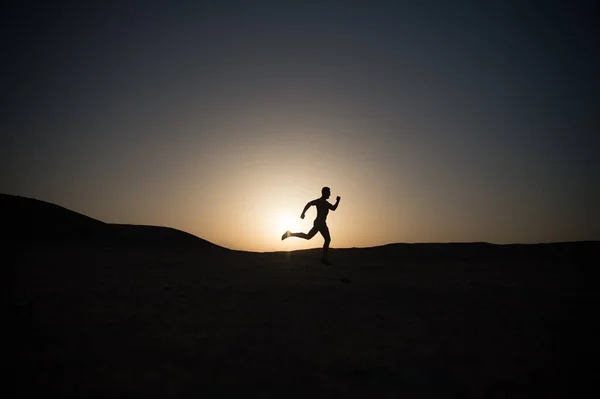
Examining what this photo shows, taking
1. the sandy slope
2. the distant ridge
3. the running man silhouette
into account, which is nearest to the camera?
the sandy slope

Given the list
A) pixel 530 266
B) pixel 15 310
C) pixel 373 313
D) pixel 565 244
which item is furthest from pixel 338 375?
pixel 565 244

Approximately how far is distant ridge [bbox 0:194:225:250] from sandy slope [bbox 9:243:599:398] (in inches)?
460

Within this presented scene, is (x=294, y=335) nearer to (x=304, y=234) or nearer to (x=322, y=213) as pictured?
(x=322, y=213)

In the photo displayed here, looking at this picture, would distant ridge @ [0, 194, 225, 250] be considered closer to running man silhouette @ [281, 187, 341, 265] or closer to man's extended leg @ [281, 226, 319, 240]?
man's extended leg @ [281, 226, 319, 240]

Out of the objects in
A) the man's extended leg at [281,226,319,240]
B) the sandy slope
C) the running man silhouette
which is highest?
the running man silhouette

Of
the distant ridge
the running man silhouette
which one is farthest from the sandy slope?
the distant ridge

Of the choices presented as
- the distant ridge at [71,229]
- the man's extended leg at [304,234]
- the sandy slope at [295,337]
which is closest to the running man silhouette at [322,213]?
the man's extended leg at [304,234]

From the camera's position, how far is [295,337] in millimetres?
4020

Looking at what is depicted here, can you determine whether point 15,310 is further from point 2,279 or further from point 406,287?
point 406,287

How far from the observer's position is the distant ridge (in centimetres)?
1814

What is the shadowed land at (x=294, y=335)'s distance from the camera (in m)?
2.87

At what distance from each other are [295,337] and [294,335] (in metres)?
0.08

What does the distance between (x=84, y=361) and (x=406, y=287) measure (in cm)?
593

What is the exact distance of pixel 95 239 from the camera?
18531 mm
